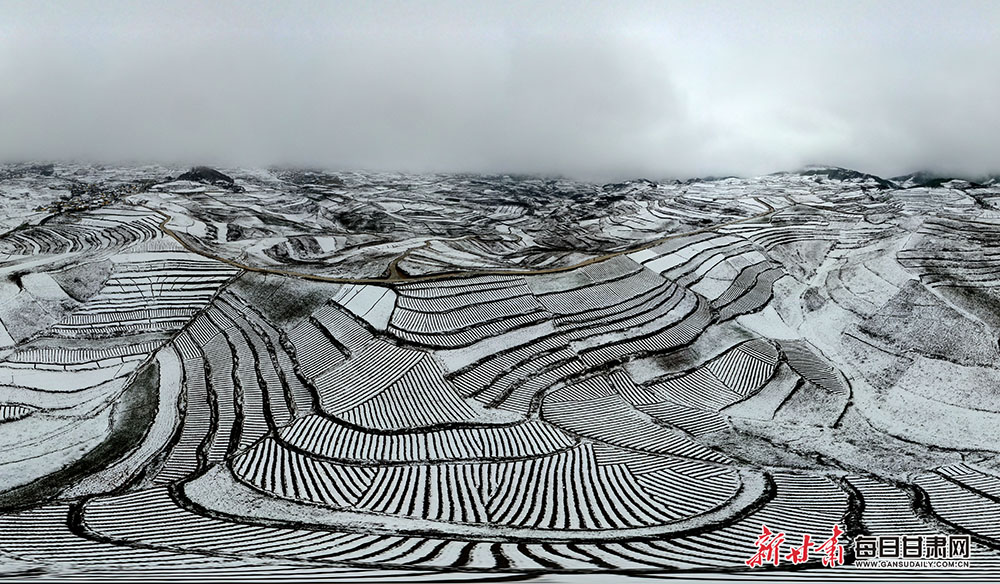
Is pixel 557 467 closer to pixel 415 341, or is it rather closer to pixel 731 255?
pixel 415 341

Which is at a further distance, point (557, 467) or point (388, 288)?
point (388, 288)

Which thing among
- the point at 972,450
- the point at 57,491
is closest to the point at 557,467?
the point at 57,491

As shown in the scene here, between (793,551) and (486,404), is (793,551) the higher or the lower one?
the higher one

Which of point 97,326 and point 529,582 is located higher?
point 529,582

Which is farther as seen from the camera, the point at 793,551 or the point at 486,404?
the point at 486,404

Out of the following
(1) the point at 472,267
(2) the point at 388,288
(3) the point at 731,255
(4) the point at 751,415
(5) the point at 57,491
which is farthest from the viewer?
(3) the point at 731,255

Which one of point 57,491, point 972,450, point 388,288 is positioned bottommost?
point 57,491

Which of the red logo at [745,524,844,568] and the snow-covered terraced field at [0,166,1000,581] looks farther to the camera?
the snow-covered terraced field at [0,166,1000,581]

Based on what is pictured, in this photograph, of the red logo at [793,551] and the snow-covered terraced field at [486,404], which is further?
the snow-covered terraced field at [486,404]
